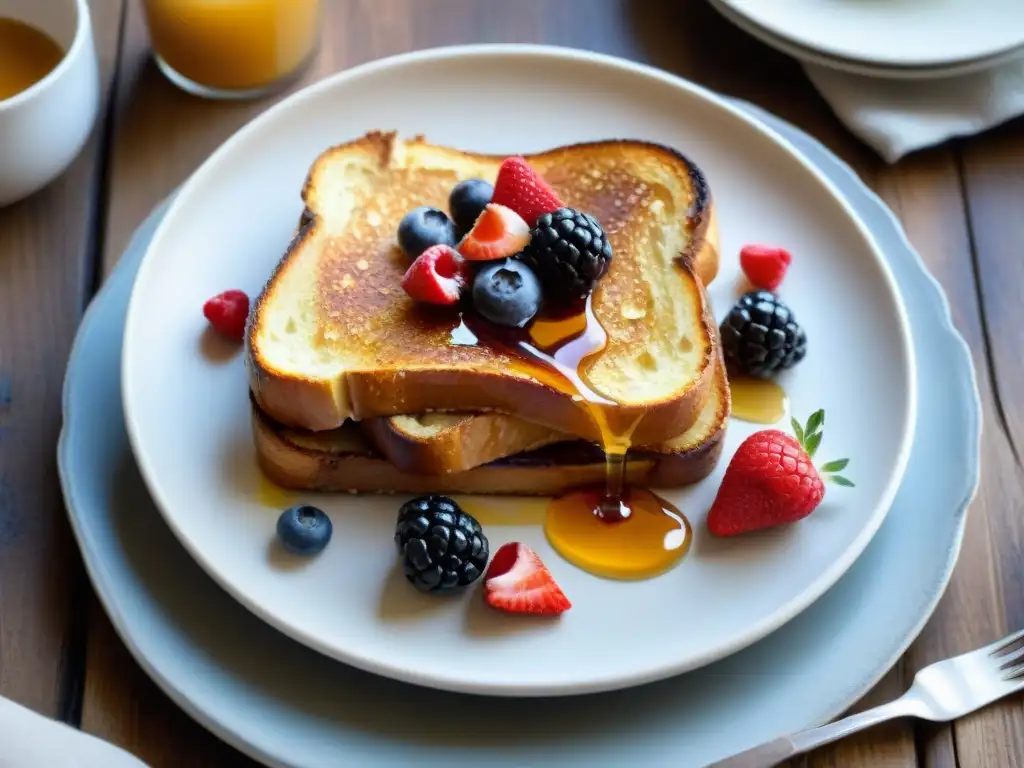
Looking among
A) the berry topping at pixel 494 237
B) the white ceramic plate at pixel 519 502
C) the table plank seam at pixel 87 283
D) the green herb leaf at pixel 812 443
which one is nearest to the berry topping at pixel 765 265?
the white ceramic plate at pixel 519 502

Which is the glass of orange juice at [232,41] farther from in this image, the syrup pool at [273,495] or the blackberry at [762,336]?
the blackberry at [762,336]

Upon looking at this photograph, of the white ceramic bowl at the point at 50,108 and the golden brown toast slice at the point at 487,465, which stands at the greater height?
the white ceramic bowl at the point at 50,108

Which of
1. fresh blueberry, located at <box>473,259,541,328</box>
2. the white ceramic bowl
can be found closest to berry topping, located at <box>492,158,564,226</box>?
fresh blueberry, located at <box>473,259,541,328</box>

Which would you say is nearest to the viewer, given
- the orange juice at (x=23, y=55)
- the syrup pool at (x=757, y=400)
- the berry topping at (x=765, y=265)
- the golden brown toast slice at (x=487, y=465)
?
the golden brown toast slice at (x=487, y=465)

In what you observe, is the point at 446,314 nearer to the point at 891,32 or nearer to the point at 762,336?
the point at 762,336

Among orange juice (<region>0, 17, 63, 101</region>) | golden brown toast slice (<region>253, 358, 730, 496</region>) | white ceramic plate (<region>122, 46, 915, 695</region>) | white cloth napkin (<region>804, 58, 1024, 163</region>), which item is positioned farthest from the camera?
white cloth napkin (<region>804, 58, 1024, 163</region>)

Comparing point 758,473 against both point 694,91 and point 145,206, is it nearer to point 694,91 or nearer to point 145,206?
point 694,91

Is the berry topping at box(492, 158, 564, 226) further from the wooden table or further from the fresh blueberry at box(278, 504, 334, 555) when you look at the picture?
the wooden table

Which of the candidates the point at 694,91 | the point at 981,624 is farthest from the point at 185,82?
Answer: the point at 981,624
